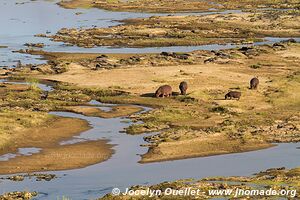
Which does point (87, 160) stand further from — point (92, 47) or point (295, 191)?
point (92, 47)

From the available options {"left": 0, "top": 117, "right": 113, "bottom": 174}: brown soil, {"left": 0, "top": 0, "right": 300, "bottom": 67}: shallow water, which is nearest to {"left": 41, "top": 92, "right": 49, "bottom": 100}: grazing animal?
{"left": 0, "top": 117, "right": 113, "bottom": 174}: brown soil

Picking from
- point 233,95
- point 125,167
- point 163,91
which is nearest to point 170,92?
point 163,91

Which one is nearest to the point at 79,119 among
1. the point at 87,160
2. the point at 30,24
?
the point at 87,160

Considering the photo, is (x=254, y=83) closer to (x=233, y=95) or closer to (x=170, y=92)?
(x=233, y=95)

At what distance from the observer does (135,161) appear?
92.5 feet

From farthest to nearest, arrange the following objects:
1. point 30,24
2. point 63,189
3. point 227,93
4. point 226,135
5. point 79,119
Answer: point 30,24 < point 227,93 < point 79,119 < point 226,135 < point 63,189

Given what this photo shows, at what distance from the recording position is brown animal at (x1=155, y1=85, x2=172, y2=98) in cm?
4038

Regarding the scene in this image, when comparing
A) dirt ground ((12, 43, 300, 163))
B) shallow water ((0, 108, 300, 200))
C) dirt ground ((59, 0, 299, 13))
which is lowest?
shallow water ((0, 108, 300, 200))

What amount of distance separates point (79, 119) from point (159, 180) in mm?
11882

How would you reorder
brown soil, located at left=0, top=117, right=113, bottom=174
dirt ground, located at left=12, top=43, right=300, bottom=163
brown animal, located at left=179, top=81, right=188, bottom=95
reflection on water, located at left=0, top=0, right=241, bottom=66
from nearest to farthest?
brown soil, located at left=0, top=117, right=113, bottom=174 < dirt ground, located at left=12, top=43, right=300, bottom=163 < brown animal, located at left=179, top=81, right=188, bottom=95 < reflection on water, located at left=0, top=0, right=241, bottom=66

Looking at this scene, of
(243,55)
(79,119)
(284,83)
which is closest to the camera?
(79,119)

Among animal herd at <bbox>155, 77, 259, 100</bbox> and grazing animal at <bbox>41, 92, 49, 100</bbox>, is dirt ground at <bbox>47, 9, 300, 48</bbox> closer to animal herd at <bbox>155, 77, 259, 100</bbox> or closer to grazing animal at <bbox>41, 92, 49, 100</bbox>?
grazing animal at <bbox>41, 92, 49, 100</bbox>

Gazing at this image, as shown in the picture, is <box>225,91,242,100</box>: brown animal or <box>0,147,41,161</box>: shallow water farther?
<box>225,91,242,100</box>: brown animal

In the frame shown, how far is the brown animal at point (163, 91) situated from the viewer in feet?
132
